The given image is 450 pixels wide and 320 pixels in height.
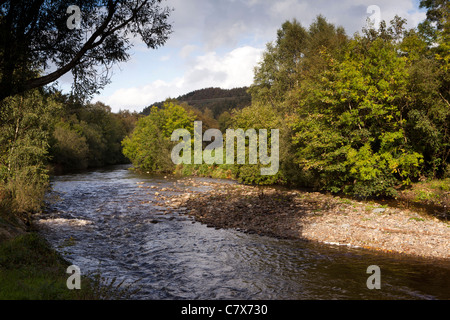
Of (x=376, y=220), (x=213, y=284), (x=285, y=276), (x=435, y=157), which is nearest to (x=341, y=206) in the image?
(x=376, y=220)

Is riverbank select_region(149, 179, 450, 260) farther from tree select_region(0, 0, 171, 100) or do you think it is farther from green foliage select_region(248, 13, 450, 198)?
tree select_region(0, 0, 171, 100)

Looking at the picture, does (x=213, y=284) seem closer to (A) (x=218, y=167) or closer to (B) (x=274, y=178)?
(B) (x=274, y=178)

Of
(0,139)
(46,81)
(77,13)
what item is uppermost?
(77,13)

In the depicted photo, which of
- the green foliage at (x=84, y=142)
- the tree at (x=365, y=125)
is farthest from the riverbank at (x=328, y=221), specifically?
the green foliage at (x=84, y=142)

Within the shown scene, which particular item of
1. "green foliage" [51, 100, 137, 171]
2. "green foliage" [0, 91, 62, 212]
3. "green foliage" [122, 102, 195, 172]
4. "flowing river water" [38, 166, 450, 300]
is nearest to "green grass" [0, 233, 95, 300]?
"flowing river water" [38, 166, 450, 300]

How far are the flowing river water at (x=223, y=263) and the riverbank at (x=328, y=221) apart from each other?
0.85 metres

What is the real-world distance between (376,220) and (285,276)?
7.70m

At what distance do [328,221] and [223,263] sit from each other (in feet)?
22.8

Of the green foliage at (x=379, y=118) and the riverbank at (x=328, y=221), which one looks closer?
the riverbank at (x=328, y=221)

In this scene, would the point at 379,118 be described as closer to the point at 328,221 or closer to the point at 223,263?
the point at 328,221

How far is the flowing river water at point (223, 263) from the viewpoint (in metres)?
8.41

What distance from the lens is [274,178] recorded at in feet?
100

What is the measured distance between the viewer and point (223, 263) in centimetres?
1068

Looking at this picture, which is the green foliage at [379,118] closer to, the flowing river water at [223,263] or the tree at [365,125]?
the tree at [365,125]
